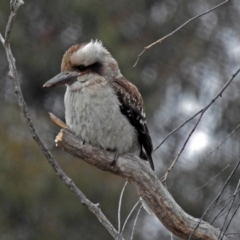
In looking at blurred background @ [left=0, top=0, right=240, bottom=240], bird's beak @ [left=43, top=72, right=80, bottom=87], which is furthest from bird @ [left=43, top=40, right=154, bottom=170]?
blurred background @ [left=0, top=0, right=240, bottom=240]

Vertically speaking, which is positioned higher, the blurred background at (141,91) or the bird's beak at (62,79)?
the bird's beak at (62,79)

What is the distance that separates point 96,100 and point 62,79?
204mm

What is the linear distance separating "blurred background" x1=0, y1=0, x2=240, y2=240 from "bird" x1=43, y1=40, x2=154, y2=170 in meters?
5.44

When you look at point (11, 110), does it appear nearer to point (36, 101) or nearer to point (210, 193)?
point (36, 101)

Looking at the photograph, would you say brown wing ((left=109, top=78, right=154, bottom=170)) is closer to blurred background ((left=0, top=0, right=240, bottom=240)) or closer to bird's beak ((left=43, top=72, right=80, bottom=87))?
bird's beak ((left=43, top=72, right=80, bottom=87))

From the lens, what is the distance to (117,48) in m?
11.6

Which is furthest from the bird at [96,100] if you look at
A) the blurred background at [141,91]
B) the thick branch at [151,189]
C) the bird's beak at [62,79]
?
the blurred background at [141,91]

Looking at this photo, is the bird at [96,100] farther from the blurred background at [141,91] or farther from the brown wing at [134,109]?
the blurred background at [141,91]

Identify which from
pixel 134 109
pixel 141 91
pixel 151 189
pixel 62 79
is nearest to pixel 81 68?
pixel 62 79

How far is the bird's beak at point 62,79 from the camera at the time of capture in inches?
173

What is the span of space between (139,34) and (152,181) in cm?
859

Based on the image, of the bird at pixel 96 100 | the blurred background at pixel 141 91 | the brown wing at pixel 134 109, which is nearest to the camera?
the bird at pixel 96 100

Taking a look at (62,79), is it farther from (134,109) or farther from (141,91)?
(141,91)

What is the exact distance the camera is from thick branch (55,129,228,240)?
3761mm
